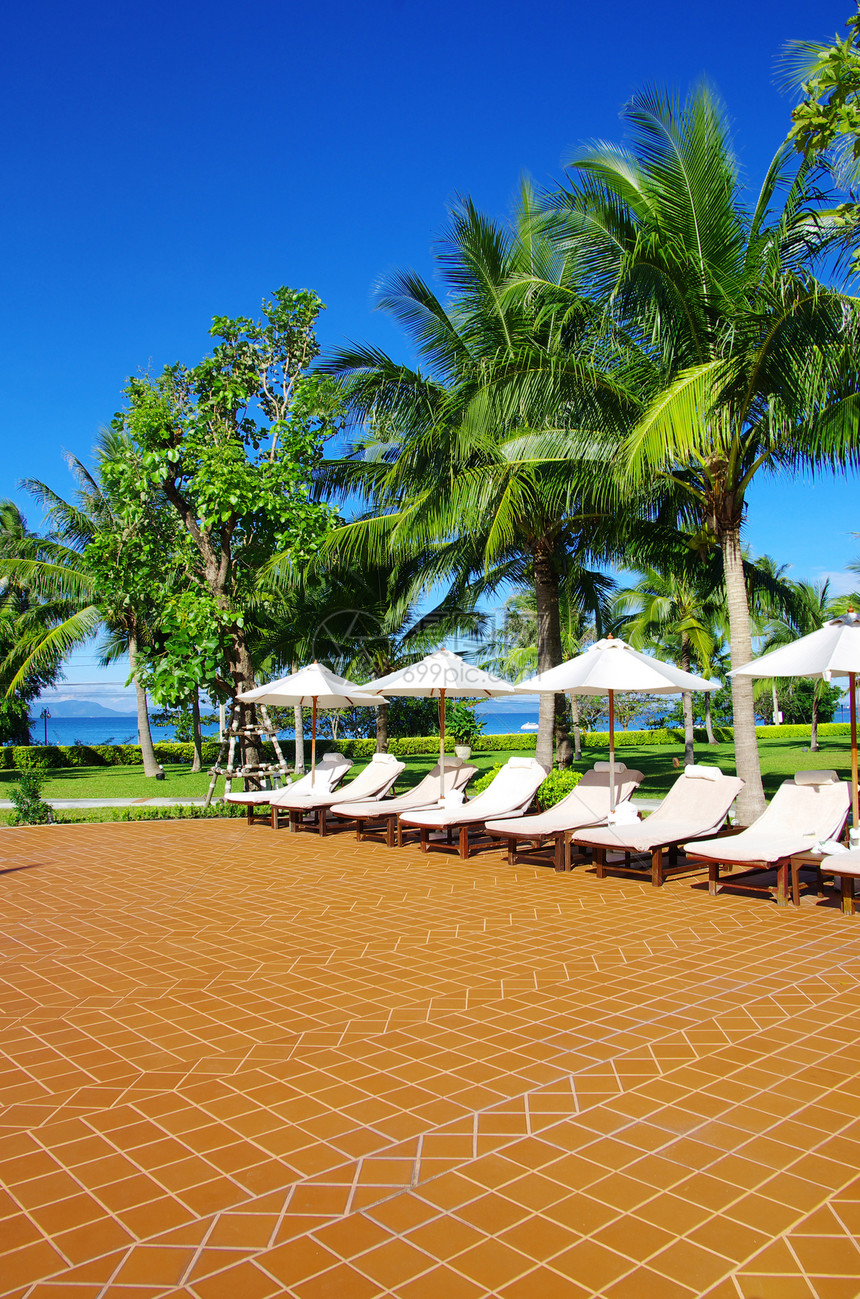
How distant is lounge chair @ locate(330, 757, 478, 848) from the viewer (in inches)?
422

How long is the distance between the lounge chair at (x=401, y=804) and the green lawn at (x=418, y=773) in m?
5.81

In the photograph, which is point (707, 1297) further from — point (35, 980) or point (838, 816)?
point (838, 816)

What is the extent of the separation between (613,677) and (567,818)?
5.24ft

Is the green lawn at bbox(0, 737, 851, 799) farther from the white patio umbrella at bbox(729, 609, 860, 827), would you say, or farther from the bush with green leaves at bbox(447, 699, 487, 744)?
the white patio umbrella at bbox(729, 609, 860, 827)

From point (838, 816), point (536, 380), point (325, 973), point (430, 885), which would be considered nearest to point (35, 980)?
point (325, 973)

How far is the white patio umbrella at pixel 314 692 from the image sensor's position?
39.1ft

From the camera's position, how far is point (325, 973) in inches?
211

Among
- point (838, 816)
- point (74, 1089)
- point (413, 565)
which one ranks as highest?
point (413, 565)

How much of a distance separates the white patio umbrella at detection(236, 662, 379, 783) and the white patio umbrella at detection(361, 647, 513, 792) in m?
0.56

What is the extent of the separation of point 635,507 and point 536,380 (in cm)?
306

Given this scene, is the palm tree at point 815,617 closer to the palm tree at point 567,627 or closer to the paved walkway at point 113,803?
the palm tree at point 567,627

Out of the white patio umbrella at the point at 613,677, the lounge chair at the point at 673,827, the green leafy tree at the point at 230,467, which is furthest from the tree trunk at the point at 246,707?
the lounge chair at the point at 673,827

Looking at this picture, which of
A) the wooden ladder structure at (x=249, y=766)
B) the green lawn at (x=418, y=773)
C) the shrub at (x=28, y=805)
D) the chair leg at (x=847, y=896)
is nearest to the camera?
the chair leg at (x=847, y=896)

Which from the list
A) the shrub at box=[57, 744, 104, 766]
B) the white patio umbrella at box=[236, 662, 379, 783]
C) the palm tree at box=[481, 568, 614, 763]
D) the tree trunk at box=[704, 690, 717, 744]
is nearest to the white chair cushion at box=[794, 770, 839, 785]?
the white patio umbrella at box=[236, 662, 379, 783]
